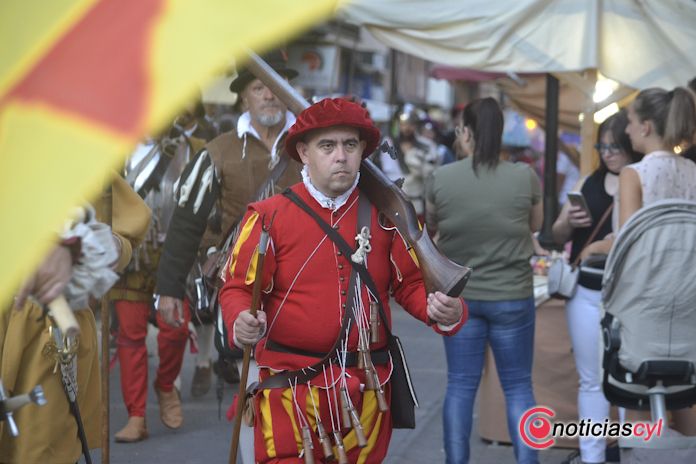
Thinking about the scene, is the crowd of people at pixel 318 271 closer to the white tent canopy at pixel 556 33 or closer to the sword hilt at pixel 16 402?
the sword hilt at pixel 16 402

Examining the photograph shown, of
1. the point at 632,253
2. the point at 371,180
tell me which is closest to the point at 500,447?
the point at 632,253

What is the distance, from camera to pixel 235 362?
5.60 meters

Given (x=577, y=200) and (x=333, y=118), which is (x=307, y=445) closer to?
(x=333, y=118)

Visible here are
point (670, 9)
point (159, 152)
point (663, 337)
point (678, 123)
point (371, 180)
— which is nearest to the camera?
point (371, 180)

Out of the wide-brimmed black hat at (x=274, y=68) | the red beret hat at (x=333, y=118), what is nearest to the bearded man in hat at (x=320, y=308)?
the red beret hat at (x=333, y=118)

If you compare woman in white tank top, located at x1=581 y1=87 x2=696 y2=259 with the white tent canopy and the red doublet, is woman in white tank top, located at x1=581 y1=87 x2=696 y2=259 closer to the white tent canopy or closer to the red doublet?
the white tent canopy

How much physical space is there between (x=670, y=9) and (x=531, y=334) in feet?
7.13

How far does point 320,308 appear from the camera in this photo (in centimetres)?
382

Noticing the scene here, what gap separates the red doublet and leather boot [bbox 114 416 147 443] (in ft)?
10.8

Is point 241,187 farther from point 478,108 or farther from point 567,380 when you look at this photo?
point 567,380

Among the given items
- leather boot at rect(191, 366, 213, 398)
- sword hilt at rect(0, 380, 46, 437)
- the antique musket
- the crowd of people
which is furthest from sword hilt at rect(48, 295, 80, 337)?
leather boot at rect(191, 366, 213, 398)

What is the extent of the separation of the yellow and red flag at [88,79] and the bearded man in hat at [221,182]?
4.13 metres

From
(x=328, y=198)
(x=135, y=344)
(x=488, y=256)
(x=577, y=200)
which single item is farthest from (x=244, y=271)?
(x=135, y=344)

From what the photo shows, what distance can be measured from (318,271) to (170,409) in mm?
3945
